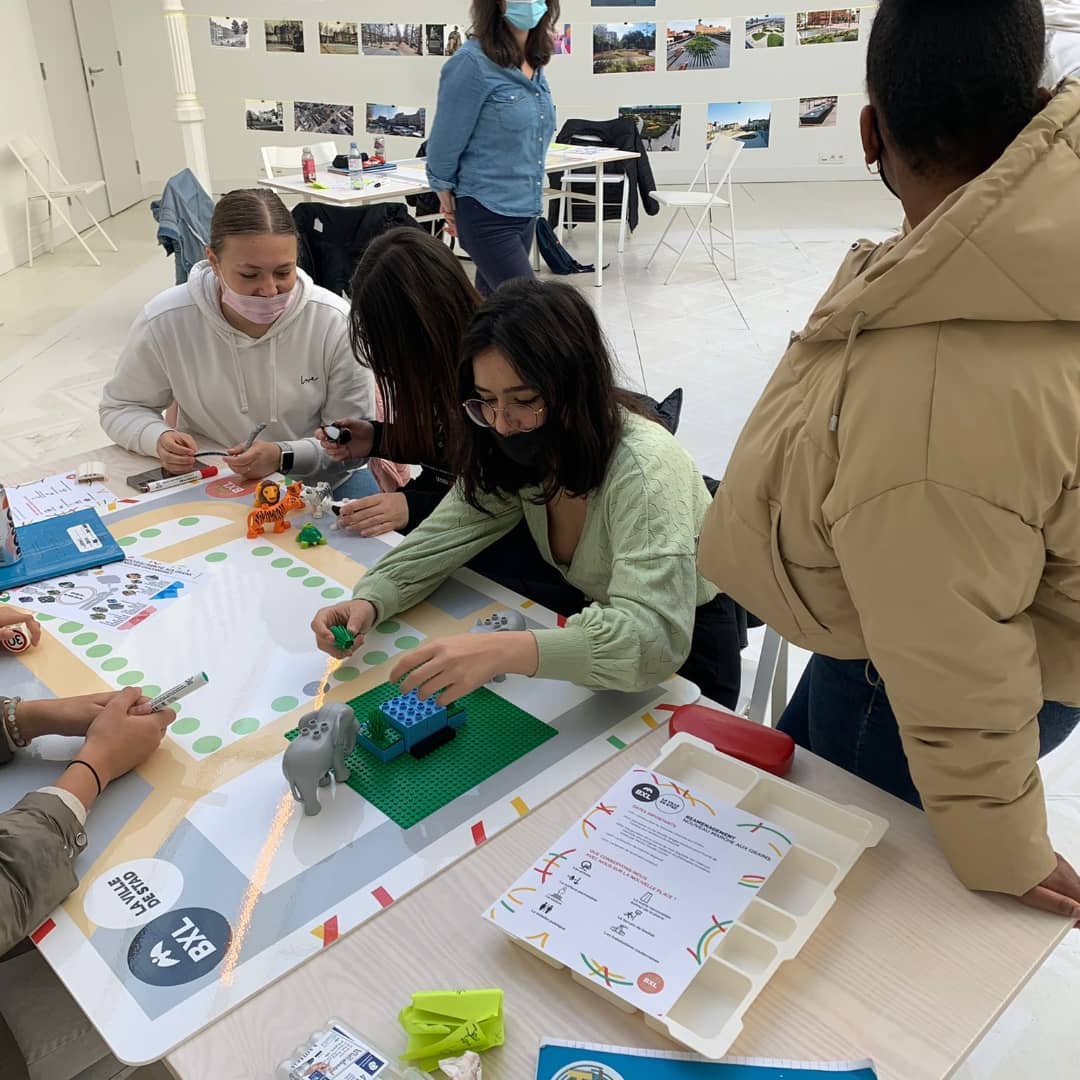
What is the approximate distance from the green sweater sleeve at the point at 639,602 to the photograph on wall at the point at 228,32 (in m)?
7.61

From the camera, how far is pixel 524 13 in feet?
10.6

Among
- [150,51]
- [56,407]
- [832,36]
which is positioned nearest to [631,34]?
[832,36]

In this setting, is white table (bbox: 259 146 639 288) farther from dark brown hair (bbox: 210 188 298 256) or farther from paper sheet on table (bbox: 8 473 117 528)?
paper sheet on table (bbox: 8 473 117 528)

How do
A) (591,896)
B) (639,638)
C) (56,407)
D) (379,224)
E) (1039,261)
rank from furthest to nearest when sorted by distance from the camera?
1. (379,224)
2. (56,407)
3. (639,638)
4. (591,896)
5. (1039,261)

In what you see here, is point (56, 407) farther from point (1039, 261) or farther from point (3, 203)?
point (1039, 261)

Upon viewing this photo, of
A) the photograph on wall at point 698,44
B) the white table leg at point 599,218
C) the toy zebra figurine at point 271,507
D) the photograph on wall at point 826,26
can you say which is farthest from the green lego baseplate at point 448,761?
the photograph on wall at point 826,26

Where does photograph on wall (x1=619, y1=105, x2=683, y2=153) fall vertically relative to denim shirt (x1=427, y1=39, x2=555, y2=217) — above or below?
below

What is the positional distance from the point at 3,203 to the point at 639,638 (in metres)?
6.48

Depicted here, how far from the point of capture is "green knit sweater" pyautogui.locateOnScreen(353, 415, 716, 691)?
4.05 feet

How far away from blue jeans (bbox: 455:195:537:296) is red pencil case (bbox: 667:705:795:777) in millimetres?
2768

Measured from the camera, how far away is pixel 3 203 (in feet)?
20.3

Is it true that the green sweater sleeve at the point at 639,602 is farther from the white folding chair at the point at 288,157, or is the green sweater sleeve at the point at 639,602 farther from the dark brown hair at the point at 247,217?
the white folding chair at the point at 288,157

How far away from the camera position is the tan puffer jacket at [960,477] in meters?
0.73

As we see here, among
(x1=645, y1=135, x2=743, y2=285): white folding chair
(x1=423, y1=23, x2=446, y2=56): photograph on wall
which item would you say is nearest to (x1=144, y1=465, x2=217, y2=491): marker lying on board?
(x1=645, y1=135, x2=743, y2=285): white folding chair
